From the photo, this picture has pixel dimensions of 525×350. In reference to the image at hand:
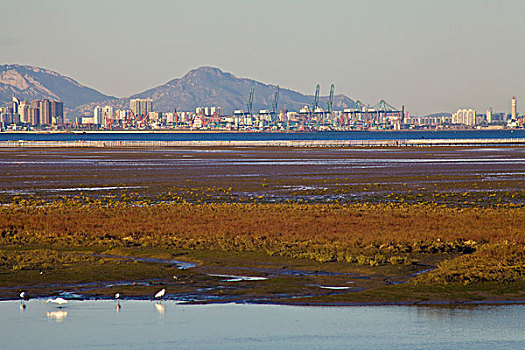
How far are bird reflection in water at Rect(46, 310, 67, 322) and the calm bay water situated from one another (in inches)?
0.5

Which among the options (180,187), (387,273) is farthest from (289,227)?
(180,187)

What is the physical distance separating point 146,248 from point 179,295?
8.51 metres

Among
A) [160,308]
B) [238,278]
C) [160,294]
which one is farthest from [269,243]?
[160,308]

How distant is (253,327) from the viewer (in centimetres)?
1703

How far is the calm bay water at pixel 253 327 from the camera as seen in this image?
15.8 m

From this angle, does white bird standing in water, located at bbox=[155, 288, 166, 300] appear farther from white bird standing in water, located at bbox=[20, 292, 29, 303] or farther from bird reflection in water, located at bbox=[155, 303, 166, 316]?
white bird standing in water, located at bbox=[20, 292, 29, 303]

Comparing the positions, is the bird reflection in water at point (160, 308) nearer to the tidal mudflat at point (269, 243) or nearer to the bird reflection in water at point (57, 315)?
the tidal mudflat at point (269, 243)

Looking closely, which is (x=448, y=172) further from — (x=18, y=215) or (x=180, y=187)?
(x=18, y=215)

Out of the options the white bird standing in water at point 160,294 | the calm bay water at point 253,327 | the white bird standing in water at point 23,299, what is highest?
the white bird standing in water at point 160,294

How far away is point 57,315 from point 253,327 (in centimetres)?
446

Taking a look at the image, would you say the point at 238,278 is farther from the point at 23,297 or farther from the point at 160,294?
the point at 23,297

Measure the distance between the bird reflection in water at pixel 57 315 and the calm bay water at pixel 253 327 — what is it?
13 mm

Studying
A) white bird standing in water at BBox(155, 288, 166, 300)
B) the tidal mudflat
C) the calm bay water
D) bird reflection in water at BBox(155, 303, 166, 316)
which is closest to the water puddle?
the tidal mudflat

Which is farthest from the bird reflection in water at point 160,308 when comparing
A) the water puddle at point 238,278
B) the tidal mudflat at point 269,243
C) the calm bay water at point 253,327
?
the water puddle at point 238,278
